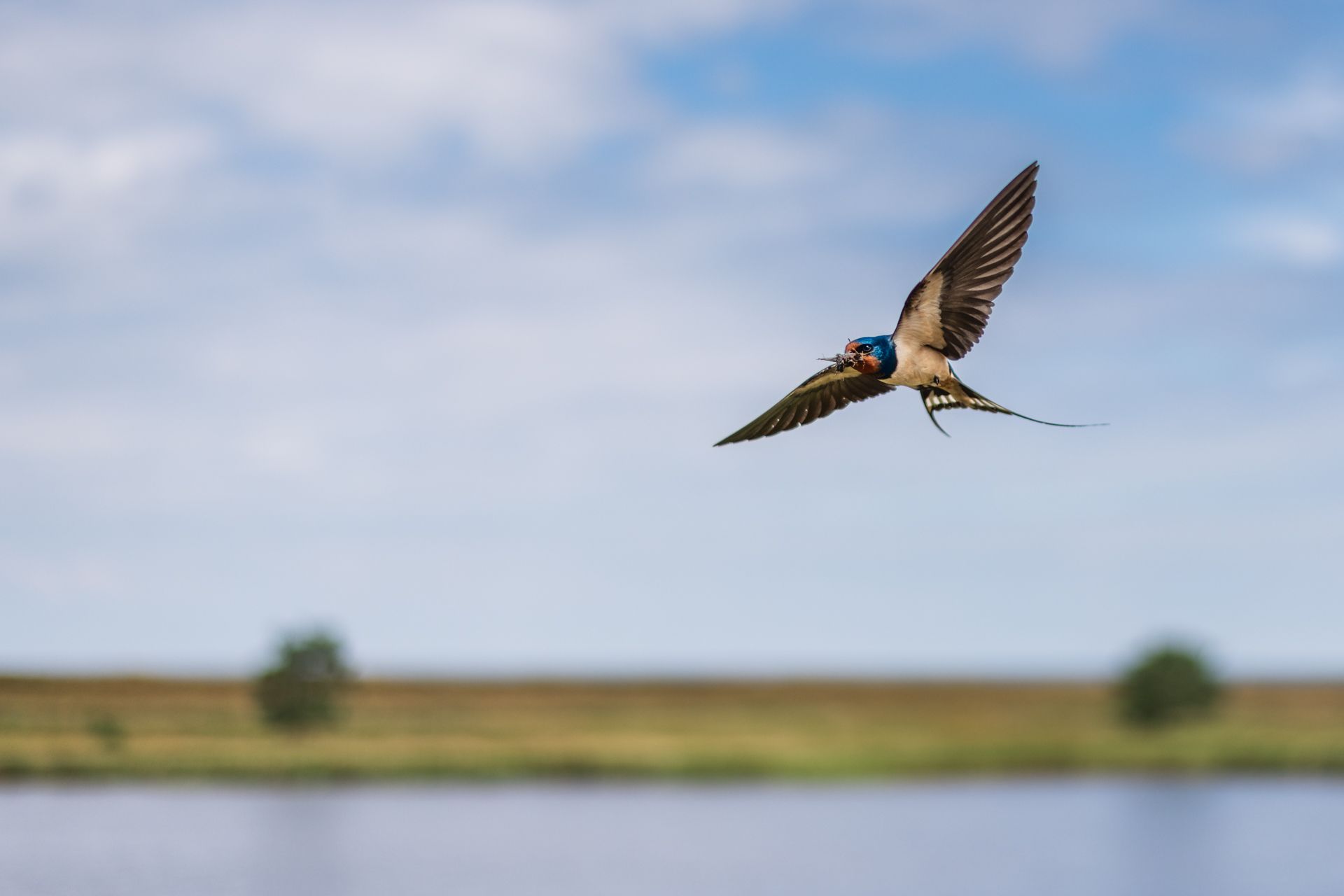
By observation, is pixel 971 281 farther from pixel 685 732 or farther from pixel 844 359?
pixel 685 732

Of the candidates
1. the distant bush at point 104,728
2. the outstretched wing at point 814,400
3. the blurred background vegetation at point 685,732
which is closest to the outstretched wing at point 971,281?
the outstretched wing at point 814,400

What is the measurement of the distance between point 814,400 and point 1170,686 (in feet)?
175

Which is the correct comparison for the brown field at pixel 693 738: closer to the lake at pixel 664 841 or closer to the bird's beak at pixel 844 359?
the lake at pixel 664 841

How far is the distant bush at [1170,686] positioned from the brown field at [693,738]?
4.73 feet

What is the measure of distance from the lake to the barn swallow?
18.1m

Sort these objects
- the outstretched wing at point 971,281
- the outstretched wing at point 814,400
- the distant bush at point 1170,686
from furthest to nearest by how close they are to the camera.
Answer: the distant bush at point 1170,686 < the outstretched wing at point 814,400 < the outstretched wing at point 971,281

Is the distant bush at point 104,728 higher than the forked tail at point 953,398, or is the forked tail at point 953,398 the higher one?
the forked tail at point 953,398

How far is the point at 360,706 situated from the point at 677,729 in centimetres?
1232

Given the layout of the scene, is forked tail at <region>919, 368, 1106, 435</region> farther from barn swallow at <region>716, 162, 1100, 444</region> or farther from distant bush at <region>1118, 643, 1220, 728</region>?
distant bush at <region>1118, 643, 1220, 728</region>

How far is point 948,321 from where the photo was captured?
10.2 ft

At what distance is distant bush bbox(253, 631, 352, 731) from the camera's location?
4450 cm

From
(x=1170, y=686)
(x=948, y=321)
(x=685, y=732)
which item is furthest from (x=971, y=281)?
(x=685, y=732)

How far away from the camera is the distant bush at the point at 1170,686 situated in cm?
5344

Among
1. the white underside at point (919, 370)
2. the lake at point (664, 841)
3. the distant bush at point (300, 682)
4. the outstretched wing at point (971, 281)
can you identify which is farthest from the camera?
the distant bush at point (300, 682)
